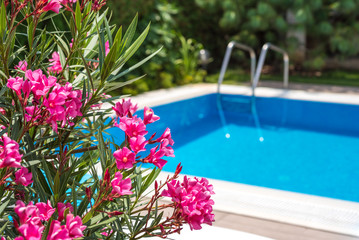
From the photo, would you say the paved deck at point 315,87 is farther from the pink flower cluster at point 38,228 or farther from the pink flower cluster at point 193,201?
the pink flower cluster at point 38,228

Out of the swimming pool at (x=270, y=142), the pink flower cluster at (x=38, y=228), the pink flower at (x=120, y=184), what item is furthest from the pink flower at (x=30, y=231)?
the swimming pool at (x=270, y=142)

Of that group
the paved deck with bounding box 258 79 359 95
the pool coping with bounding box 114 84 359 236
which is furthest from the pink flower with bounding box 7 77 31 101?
the paved deck with bounding box 258 79 359 95

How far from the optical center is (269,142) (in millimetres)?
6715

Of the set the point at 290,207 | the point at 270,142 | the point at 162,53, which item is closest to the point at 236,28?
the point at 162,53

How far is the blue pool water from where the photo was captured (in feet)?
17.5

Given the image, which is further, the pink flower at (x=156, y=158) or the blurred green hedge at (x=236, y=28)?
the blurred green hedge at (x=236, y=28)

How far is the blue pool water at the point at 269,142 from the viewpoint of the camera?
5.33 m

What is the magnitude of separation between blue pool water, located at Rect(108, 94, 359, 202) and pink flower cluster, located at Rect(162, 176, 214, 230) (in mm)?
3824

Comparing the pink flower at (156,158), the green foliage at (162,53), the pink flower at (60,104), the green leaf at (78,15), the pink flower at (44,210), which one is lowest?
the green foliage at (162,53)

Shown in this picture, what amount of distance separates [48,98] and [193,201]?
453 millimetres

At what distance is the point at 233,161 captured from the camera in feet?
19.5

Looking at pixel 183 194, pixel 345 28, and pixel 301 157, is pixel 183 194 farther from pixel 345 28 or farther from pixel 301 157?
pixel 345 28

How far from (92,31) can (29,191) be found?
21.8 inches

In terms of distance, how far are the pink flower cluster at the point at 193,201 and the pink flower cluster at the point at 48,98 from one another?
33 centimetres
